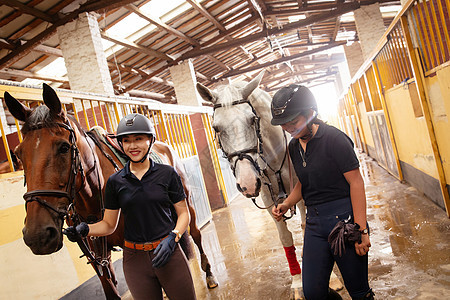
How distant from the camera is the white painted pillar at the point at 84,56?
6.50 meters

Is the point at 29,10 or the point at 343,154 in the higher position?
the point at 29,10

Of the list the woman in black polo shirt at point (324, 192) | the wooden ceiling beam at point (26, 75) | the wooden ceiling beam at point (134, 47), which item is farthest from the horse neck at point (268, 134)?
the wooden ceiling beam at point (26, 75)

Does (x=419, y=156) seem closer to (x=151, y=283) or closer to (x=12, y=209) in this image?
(x=151, y=283)

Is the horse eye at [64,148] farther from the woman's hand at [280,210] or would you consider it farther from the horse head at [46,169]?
the woman's hand at [280,210]

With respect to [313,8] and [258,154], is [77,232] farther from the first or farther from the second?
[313,8]

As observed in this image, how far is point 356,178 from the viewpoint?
5.14ft

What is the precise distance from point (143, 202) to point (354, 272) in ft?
3.74

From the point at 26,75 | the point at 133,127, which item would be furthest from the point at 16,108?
the point at 26,75

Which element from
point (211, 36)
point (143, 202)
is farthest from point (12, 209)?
point (211, 36)

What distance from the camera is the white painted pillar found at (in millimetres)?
6500

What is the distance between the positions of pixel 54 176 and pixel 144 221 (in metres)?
0.57

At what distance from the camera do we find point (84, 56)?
6598 millimetres

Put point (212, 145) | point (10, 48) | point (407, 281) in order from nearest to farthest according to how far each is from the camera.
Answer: point (407, 281) → point (10, 48) → point (212, 145)

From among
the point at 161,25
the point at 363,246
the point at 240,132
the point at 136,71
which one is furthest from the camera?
the point at 136,71
